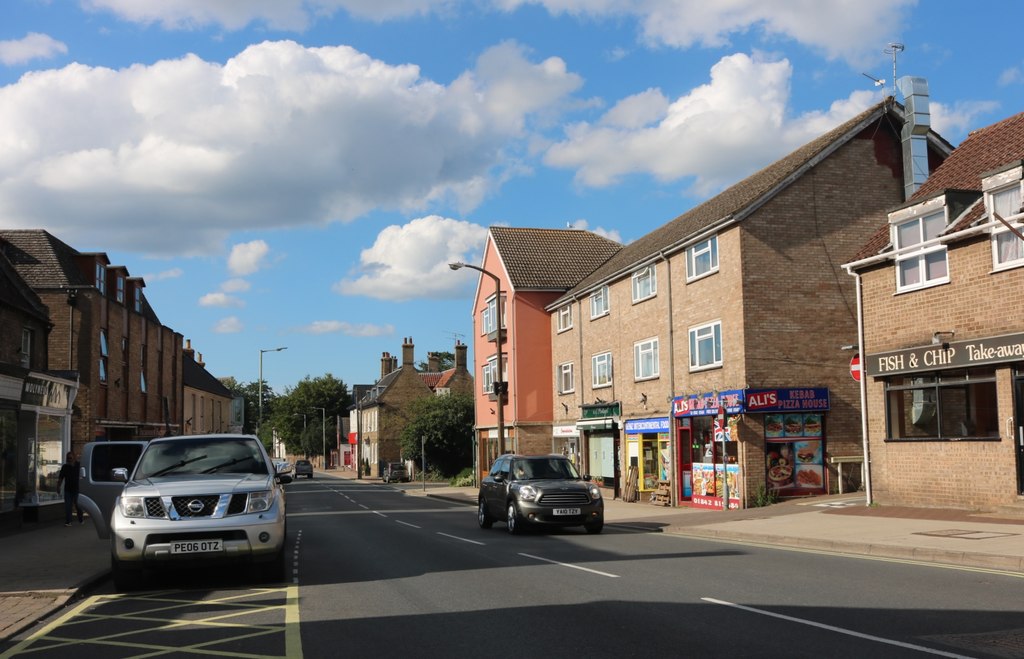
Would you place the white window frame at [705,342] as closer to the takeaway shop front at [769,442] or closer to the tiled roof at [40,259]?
the takeaway shop front at [769,442]

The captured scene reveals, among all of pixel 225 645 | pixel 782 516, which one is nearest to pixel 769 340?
pixel 782 516

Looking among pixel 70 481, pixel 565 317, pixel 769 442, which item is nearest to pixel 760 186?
pixel 769 442

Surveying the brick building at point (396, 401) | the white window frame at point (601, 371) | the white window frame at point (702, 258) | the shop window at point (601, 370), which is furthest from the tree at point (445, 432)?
the white window frame at point (702, 258)

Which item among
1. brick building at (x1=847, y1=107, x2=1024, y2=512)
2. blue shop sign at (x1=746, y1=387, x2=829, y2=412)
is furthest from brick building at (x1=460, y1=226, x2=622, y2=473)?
brick building at (x1=847, y1=107, x2=1024, y2=512)

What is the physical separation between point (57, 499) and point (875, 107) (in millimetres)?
25468

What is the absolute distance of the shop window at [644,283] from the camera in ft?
99.1

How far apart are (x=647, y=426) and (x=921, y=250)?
482 inches

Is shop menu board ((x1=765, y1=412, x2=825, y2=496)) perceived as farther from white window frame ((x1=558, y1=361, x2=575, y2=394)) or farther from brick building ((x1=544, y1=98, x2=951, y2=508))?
white window frame ((x1=558, y1=361, x2=575, y2=394))

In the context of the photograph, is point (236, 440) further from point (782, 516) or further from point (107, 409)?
point (107, 409)

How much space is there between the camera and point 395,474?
6412 cm

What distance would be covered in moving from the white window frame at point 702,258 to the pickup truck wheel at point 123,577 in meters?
18.5

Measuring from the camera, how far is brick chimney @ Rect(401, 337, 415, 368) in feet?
263

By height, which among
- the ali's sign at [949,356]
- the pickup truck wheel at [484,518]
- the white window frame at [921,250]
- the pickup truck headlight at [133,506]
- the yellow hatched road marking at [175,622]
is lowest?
the pickup truck wheel at [484,518]

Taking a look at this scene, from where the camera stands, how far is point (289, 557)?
14.6 m
